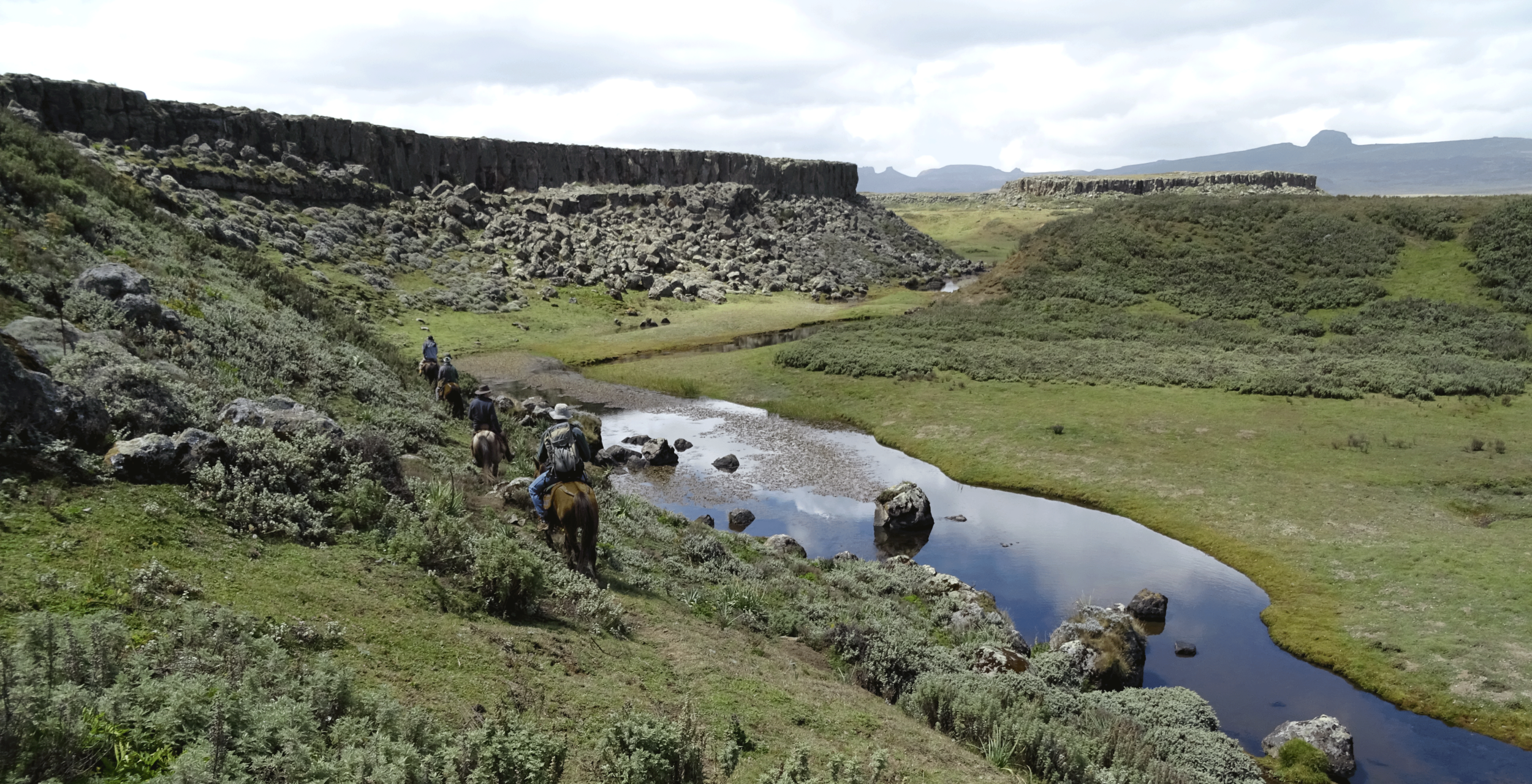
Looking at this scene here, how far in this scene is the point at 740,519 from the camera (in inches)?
1091

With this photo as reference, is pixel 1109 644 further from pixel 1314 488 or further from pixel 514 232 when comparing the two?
pixel 514 232

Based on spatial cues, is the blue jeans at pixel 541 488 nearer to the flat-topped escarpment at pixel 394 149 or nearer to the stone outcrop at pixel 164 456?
the stone outcrop at pixel 164 456

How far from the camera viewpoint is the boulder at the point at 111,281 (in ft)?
51.7

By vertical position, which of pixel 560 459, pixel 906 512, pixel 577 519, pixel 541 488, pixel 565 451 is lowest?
pixel 906 512

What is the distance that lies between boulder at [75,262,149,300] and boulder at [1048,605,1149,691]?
21.9 meters

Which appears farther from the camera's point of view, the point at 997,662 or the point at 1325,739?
the point at 1325,739

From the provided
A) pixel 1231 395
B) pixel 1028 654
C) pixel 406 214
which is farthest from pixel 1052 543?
pixel 406 214

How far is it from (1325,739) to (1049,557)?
10511mm

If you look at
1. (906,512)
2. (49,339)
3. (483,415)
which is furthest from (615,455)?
(49,339)

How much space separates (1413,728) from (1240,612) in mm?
5463

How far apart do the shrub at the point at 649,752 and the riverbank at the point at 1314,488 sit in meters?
18.9

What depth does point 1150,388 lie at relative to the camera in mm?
44156

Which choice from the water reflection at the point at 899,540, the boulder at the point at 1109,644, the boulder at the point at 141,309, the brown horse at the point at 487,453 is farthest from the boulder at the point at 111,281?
the boulder at the point at 1109,644

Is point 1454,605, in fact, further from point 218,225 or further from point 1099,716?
point 218,225
